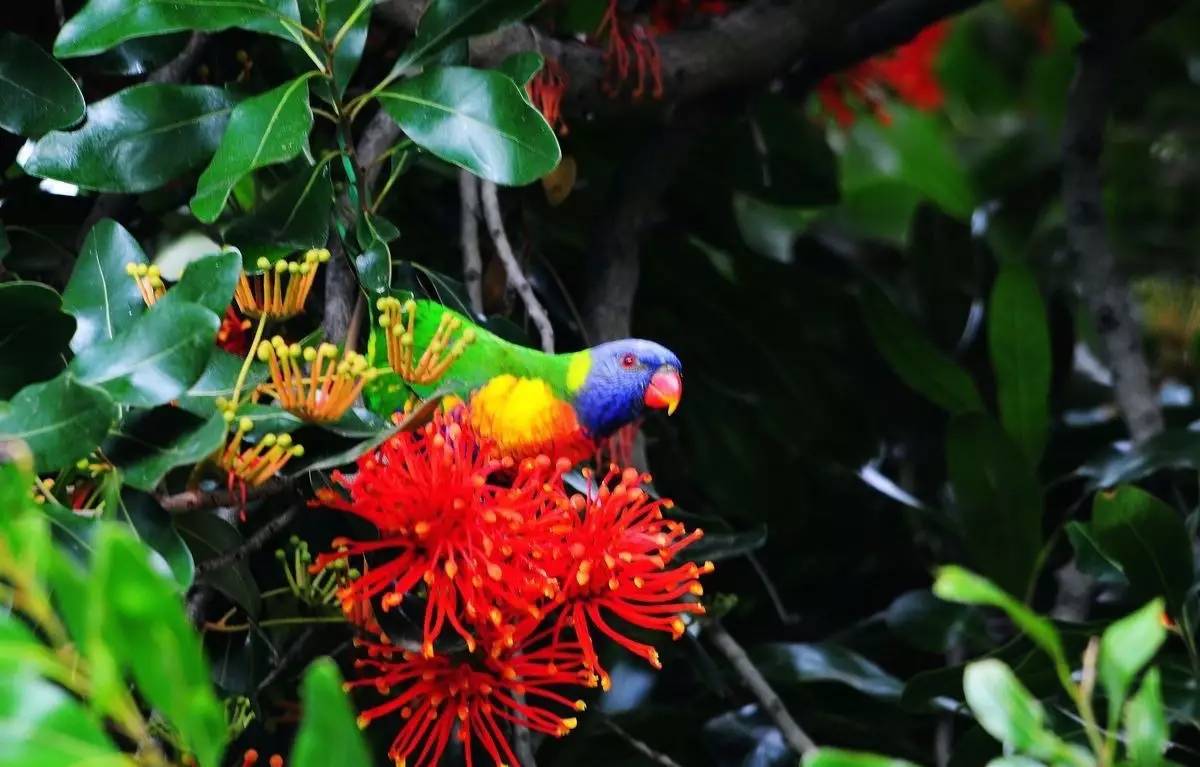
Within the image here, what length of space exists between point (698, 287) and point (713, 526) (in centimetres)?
43

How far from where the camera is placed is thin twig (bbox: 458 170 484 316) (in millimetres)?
1246

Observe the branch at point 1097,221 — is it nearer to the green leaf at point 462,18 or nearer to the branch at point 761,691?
the branch at point 761,691

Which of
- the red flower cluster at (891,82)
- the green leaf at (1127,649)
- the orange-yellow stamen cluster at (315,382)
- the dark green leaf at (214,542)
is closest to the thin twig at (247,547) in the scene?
the dark green leaf at (214,542)

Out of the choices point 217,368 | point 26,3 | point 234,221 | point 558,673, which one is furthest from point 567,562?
point 26,3

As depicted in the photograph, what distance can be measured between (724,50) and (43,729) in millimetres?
1168

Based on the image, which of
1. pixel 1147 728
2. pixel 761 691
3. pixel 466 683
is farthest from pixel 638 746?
pixel 1147 728

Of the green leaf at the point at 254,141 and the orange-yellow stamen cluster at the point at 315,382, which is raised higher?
the green leaf at the point at 254,141

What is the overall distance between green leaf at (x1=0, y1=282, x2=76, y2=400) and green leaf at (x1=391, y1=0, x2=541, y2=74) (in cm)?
34

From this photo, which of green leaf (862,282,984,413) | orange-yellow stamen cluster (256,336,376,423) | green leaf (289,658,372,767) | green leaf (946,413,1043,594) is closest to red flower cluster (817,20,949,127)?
green leaf (862,282,984,413)

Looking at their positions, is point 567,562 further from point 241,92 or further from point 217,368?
point 241,92

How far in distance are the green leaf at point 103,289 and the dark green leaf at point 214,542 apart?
0.46 ft

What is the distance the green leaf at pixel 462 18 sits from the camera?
1.05 m

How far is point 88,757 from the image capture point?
20.1 inches

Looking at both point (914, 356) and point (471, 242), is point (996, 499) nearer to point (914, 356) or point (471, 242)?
point (914, 356)
